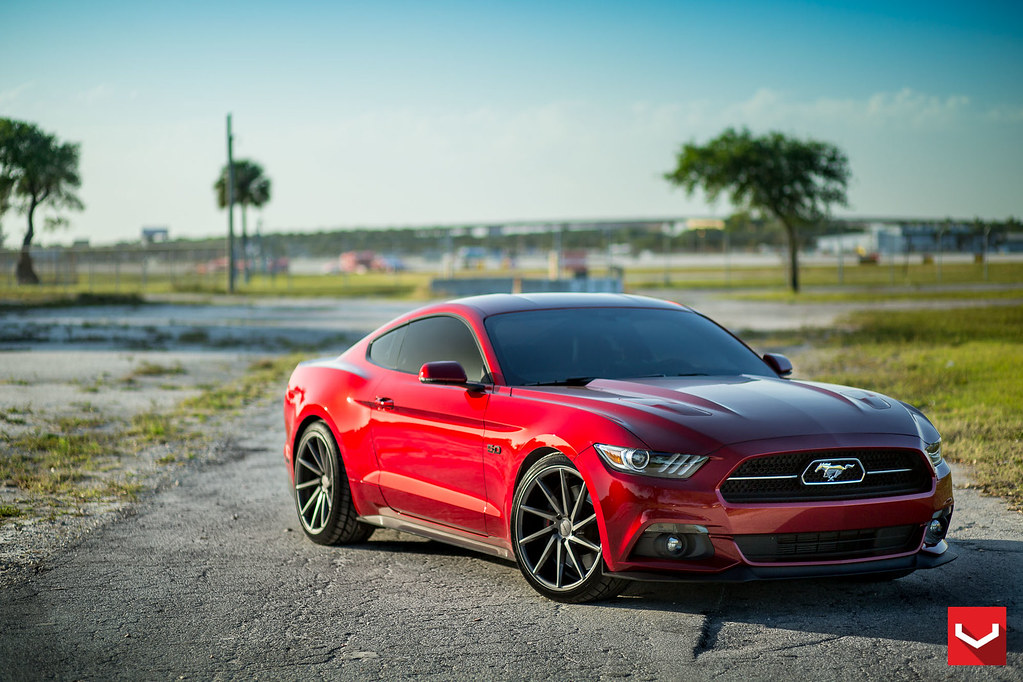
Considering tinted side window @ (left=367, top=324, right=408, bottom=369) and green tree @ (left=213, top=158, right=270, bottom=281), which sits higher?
green tree @ (left=213, top=158, right=270, bottom=281)

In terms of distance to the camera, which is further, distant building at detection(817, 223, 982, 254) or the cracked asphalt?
distant building at detection(817, 223, 982, 254)

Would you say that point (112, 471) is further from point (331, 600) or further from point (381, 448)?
point (331, 600)

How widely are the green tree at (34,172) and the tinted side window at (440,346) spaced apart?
3355cm

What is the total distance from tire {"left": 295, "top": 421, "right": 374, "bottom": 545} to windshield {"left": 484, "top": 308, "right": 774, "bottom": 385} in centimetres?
132

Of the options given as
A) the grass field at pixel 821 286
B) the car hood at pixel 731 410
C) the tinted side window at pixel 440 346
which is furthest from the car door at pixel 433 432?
the grass field at pixel 821 286

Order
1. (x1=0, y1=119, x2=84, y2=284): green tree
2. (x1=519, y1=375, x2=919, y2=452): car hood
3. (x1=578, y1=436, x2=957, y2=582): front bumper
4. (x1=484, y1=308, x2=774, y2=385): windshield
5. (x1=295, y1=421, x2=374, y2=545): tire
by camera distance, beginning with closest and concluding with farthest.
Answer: (x1=578, y1=436, x2=957, y2=582): front bumper
(x1=519, y1=375, x2=919, y2=452): car hood
(x1=484, y1=308, x2=774, y2=385): windshield
(x1=295, y1=421, x2=374, y2=545): tire
(x1=0, y1=119, x2=84, y2=284): green tree

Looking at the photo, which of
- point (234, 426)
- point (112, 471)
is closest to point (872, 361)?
point (234, 426)

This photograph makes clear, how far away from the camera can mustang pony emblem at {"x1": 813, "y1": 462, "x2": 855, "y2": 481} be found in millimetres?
4777

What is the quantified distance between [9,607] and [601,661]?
2843 millimetres

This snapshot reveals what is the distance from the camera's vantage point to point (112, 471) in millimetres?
8977

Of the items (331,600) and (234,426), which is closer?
(331,600)

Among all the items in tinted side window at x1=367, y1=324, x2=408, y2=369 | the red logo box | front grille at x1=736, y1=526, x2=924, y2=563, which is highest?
tinted side window at x1=367, y1=324, x2=408, y2=369

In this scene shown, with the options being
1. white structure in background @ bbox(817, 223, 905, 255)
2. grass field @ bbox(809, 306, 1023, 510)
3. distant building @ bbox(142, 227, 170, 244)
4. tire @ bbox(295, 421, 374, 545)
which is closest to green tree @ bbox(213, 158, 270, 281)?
distant building @ bbox(142, 227, 170, 244)

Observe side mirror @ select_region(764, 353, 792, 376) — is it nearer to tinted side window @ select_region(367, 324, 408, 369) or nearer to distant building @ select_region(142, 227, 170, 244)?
tinted side window @ select_region(367, 324, 408, 369)
